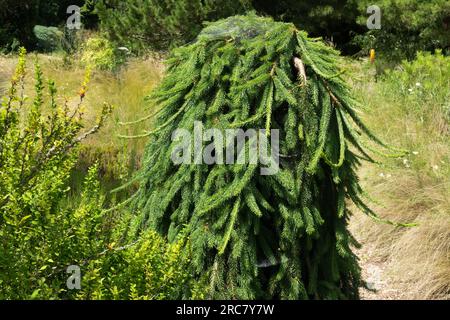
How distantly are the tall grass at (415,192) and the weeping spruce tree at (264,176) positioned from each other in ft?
1.03

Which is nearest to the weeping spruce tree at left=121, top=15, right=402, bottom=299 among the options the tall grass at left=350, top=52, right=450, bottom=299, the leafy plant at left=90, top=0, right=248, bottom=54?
the tall grass at left=350, top=52, right=450, bottom=299

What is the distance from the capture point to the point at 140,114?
623cm

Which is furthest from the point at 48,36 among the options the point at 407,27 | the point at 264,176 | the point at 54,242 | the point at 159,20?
the point at 54,242

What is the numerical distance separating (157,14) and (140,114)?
160 inches

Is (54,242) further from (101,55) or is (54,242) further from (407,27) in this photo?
(407,27)

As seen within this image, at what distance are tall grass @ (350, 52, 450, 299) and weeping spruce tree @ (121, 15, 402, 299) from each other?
0.31 m

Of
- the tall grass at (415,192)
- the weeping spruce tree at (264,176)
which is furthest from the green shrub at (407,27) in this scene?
the weeping spruce tree at (264,176)

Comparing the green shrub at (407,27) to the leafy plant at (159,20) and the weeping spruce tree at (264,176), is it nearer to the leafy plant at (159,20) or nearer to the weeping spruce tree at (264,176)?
the leafy plant at (159,20)

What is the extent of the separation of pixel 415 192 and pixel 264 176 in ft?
7.53

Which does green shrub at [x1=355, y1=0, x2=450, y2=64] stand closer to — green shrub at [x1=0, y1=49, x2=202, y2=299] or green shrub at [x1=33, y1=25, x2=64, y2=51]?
green shrub at [x1=33, y1=25, x2=64, y2=51]

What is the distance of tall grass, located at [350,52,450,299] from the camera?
401 centimetres

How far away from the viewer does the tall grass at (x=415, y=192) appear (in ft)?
13.2

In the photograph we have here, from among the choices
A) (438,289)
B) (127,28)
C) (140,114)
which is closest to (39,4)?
(127,28)
